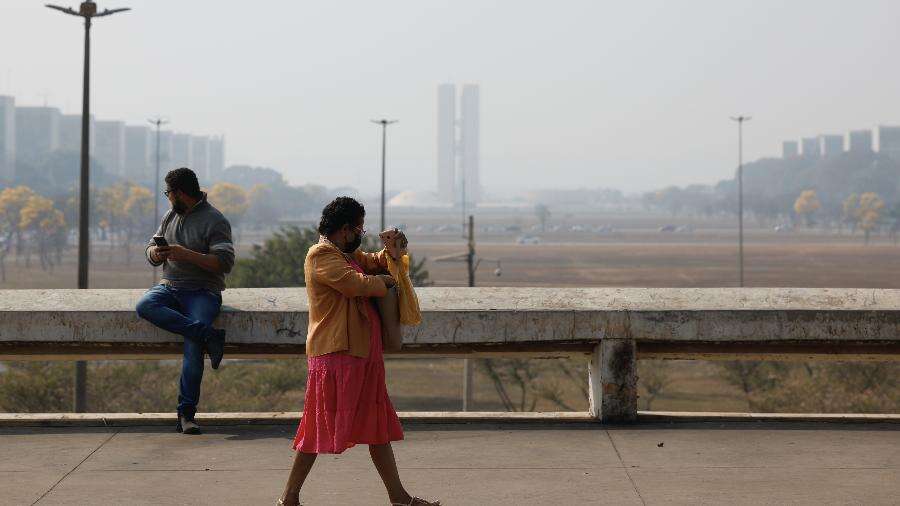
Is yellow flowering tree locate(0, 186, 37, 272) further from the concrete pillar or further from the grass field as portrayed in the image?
the concrete pillar

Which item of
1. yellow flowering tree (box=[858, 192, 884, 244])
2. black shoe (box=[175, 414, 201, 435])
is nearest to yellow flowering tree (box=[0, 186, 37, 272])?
yellow flowering tree (box=[858, 192, 884, 244])

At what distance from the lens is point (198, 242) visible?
6.68 m

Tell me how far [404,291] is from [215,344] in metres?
1.95

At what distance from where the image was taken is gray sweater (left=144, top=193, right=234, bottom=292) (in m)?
6.67

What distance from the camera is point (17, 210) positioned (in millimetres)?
131500

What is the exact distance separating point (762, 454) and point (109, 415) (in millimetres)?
3575

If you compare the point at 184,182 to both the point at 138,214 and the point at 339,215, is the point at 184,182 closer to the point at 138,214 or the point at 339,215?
the point at 339,215

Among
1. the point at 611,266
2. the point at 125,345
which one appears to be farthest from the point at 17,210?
the point at 125,345

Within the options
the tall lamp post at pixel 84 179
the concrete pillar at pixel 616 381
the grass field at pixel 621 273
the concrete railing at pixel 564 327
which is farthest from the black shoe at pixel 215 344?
the grass field at pixel 621 273

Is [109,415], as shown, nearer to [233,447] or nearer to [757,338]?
[233,447]

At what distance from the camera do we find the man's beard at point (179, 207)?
6672mm

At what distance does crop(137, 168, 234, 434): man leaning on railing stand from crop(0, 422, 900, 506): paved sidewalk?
0.39 m

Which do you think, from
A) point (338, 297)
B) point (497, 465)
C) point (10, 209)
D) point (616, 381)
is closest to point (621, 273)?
point (10, 209)

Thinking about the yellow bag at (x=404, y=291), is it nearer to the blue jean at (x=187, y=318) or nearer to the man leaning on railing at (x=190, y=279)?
the man leaning on railing at (x=190, y=279)
